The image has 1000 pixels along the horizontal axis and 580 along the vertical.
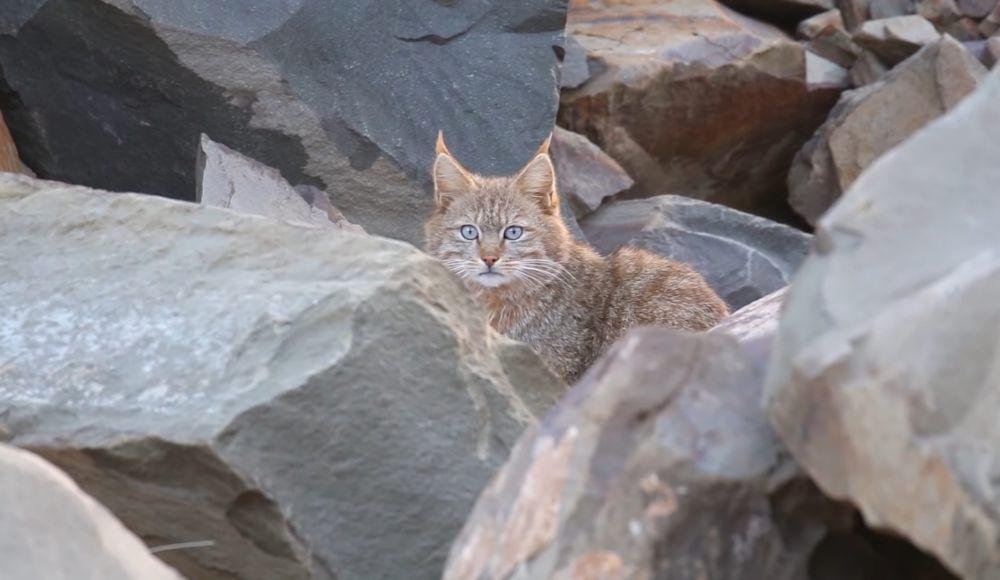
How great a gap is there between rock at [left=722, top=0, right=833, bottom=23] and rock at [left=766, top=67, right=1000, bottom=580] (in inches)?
314

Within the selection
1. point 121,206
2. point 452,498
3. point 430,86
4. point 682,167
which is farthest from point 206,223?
point 682,167

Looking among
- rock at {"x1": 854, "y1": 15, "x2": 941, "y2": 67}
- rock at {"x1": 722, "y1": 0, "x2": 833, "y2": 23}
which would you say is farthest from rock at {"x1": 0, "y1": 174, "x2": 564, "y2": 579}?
rock at {"x1": 722, "y1": 0, "x2": 833, "y2": 23}

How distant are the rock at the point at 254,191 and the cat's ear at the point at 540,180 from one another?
0.70 m

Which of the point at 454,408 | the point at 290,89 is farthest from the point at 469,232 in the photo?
the point at 454,408

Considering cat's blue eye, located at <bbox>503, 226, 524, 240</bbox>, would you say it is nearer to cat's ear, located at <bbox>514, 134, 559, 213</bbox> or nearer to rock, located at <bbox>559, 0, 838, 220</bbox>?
cat's ear, located at <bbox>514, 134, 559, 213</bbox>

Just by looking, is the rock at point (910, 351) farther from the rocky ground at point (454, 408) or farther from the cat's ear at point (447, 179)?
the cat's ear at point (447, 179)

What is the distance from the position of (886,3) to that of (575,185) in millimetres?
3506

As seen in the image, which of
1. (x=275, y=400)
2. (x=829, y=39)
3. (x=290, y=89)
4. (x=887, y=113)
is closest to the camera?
(x=275, y=400)

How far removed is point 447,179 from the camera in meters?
6.28

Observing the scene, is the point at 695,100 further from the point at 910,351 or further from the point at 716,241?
the point at 910,351

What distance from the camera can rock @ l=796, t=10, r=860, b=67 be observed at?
9898mm

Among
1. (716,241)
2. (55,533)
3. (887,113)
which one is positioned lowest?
(887,113)

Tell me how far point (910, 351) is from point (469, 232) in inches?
162

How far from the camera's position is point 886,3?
10.3m
